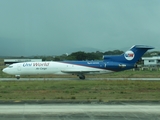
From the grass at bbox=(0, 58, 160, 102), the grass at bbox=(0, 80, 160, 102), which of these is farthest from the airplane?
the grass at bbox=(0, 80, 160, 102)

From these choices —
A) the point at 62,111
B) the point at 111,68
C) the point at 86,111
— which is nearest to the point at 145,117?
the point at 86,111

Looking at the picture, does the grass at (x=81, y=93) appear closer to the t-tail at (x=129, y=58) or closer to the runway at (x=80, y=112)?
the runway at (x=80, y=112)

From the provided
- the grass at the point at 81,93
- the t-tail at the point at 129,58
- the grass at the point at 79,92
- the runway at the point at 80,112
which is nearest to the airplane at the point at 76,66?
the t-tail at the point at 129,58

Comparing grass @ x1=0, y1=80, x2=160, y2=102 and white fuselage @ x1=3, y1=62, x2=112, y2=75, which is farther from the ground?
white fuselage @ x1=3, y1=62, x2=112, y2=75

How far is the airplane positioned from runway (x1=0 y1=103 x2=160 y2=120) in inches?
1199

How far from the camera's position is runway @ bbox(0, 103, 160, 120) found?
417 inches

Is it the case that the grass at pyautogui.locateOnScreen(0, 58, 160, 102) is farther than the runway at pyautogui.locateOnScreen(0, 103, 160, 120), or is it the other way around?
the grass at pyautogui.locateOnScreen(0, 58, 160, 102)

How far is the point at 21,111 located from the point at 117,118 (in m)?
4.00

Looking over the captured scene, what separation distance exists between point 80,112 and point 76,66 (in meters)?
33.0

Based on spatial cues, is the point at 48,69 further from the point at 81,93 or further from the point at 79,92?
the point at 81,93

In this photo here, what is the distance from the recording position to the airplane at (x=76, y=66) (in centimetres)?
4391

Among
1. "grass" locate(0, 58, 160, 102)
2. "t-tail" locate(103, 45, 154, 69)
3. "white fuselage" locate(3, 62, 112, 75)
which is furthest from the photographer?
"t-tail" locate(103, 45, 154, 69)

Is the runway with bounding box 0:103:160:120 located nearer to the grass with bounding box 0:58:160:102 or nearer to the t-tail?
the grass with bounding box 0:58:160:102

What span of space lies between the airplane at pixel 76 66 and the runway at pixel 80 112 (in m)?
30.4
